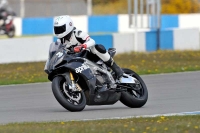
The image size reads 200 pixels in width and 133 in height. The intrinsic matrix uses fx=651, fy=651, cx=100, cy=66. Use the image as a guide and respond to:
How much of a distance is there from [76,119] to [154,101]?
2.38 metres

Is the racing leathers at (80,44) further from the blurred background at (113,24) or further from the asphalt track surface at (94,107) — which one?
the blurred background at (113,24)

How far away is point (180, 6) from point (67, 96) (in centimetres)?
2494

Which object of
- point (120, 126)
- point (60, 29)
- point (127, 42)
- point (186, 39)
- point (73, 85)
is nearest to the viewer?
point (120, 126)

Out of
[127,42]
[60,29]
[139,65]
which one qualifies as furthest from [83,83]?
[127,42]

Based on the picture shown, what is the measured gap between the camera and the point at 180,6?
1294 inches

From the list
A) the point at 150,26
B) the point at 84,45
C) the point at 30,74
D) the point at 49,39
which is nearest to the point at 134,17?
the point at 150,26

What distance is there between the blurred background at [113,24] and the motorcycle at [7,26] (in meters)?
0.04

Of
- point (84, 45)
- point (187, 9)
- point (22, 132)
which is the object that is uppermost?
point (84, 45)

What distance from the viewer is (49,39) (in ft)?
63.9

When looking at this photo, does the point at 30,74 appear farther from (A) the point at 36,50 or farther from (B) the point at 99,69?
(B) the point at 99,69

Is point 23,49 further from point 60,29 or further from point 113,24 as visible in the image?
point 113,24

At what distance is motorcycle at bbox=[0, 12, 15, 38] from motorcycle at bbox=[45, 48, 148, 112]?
19.7m

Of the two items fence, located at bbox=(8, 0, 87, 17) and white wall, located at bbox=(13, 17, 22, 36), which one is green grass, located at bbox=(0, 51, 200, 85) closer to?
white wall, located at bbox=(13, 17, 22, 36)

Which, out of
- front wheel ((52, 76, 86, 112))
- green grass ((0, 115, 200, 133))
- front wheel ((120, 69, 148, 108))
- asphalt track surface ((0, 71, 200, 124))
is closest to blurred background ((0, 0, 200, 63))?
asphalt track surface ((0, 71, 200, 124))
